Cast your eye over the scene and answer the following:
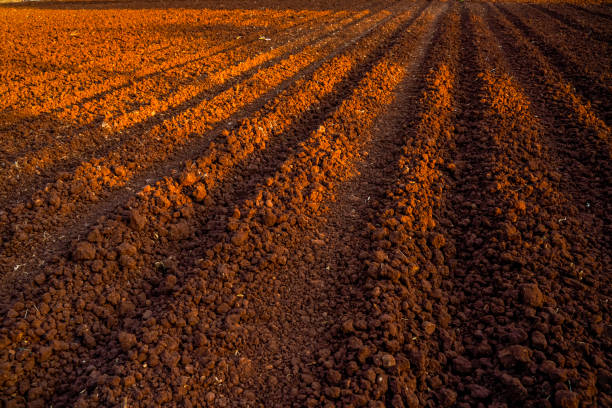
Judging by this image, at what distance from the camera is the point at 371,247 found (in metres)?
3.80

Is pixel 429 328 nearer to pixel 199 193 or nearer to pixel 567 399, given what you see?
pixel 567 399

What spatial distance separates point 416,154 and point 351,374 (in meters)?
3.62

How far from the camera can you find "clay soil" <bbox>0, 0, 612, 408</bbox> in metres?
2.61

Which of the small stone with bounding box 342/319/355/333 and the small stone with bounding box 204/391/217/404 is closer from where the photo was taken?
the small stone with bounding box 204/391/217/404

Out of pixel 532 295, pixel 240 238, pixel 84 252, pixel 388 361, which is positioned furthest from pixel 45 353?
pixel 532 295

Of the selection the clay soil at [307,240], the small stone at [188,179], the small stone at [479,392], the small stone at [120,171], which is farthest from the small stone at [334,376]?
the small stone at [120,171]

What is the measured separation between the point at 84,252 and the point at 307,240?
2291 mm

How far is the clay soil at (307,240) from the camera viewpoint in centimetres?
261

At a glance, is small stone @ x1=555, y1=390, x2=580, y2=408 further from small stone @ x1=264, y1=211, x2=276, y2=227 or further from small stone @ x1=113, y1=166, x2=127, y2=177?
small stone @ x1=113, y1=166, x2=127, y2=177

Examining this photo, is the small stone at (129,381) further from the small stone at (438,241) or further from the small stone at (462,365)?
the small stone at (438,241)

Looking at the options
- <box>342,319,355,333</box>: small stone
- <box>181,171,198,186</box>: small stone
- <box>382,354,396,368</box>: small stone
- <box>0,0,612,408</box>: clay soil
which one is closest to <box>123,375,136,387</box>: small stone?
<box>0,0,612,408</box>: clay soil

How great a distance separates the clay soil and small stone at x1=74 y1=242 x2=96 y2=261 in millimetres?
29

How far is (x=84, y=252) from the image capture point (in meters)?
3.46

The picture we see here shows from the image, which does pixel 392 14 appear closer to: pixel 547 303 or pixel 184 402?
pixel 547 303
